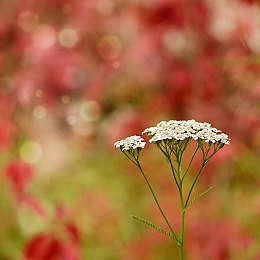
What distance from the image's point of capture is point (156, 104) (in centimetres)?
156

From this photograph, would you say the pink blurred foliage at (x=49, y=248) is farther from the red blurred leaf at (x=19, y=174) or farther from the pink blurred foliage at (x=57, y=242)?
the red blurred leaf at (x=19, y=174)

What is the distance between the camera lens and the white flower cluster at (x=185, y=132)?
47cm

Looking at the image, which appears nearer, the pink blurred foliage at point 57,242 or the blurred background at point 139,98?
the pink blurred foliage at point 57,242

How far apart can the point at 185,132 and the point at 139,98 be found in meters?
1.35

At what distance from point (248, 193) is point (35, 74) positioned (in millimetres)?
598

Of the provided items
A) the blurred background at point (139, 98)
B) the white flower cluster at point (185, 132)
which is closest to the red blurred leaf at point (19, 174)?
the blurred background at point (139, 98)

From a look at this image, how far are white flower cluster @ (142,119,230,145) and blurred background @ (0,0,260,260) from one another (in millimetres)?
700

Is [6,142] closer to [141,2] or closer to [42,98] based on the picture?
[42,98]

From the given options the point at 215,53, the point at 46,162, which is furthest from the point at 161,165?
the point at 46,162

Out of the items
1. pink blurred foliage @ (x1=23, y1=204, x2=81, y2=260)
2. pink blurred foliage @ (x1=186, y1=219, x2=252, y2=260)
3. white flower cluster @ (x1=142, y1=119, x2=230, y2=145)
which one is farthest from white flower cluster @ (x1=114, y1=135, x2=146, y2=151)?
pink blurred foliage @ (x1=186, y1=219, x2=252, y2=260)

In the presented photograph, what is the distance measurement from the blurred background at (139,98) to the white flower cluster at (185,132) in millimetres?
700

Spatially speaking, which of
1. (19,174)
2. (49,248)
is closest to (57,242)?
(49,248)

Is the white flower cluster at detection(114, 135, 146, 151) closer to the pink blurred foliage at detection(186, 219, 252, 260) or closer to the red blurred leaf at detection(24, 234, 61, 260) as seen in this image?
the red blurred leaf at detection(24, 234, 61, 260)

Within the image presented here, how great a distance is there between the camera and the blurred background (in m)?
1.35
